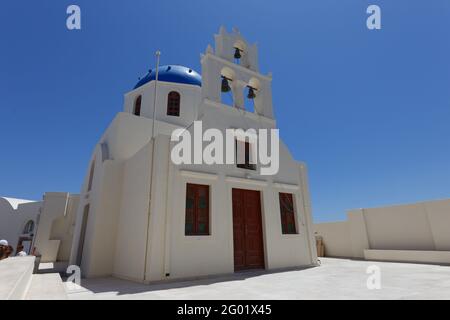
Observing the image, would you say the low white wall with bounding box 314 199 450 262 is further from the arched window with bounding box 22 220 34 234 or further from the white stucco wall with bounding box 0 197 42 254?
the arched window with bounding box 22 220 34 234

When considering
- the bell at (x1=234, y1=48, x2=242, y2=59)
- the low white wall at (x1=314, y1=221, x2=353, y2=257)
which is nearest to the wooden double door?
the bell at (x1=234, y1=48, x2=242, y2=59)

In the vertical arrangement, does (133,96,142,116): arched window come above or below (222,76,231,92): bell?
above

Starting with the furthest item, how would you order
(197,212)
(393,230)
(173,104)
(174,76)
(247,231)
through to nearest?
(174,76), (173,104), (393,230), (247,231), (197,212)

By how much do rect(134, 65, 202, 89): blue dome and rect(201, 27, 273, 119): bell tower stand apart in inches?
182

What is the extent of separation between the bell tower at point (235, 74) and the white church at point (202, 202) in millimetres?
44

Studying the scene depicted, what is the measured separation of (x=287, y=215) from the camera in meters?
10.5

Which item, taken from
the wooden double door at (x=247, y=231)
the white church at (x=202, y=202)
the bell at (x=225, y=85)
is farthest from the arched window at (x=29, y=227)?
the wooden double door at (x=247, y=231)

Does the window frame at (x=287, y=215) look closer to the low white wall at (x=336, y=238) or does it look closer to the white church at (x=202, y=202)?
the white church at (x=202, y=202)

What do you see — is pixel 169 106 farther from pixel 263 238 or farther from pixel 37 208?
pixel 37 208

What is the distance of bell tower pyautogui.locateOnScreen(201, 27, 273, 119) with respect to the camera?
10133 mm

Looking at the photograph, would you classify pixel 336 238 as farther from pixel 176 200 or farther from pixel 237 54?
pixel 237 54

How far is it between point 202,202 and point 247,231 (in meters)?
2.10

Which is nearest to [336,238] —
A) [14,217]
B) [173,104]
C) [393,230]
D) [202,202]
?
[393,230]
